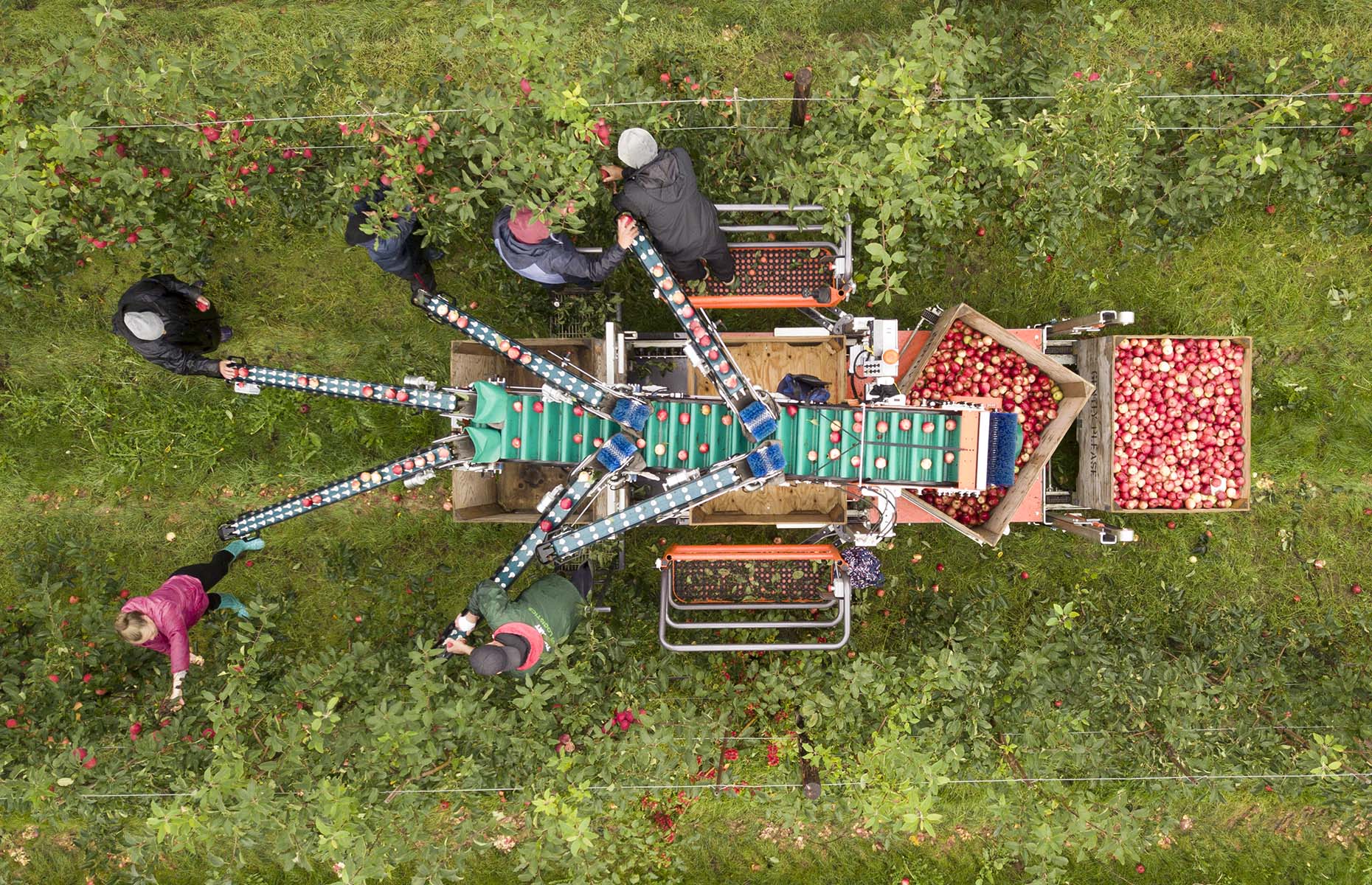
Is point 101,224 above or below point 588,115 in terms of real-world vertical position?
below

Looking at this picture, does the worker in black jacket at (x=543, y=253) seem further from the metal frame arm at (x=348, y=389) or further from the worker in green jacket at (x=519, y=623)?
the worker in green jacket at (x=519, y=623)

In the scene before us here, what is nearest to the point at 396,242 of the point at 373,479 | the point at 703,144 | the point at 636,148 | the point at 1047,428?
the point at 373,479

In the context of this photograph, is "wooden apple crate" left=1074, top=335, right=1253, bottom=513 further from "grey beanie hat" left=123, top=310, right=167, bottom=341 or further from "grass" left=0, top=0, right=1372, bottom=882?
"grey beanie hat" left=123, top=310, right=167, bottom=341

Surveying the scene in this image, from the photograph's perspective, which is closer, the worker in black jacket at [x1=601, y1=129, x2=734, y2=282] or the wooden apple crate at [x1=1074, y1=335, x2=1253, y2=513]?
the worker in black jacket at [x1=601, y1=129, x2=734, y2=282]

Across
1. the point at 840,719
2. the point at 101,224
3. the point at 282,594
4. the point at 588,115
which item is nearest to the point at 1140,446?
the point at 840,719

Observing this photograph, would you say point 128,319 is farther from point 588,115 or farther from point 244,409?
point 588,115

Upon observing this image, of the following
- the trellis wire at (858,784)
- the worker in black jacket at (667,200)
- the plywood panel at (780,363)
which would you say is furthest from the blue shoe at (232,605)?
the worker in black jacket at (667,200)

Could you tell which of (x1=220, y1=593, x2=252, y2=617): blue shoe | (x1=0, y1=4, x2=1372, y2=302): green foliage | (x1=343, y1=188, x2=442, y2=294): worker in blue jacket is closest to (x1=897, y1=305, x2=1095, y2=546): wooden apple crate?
(x1=0, y1=4, x2=1372, y2=302): green foliage
